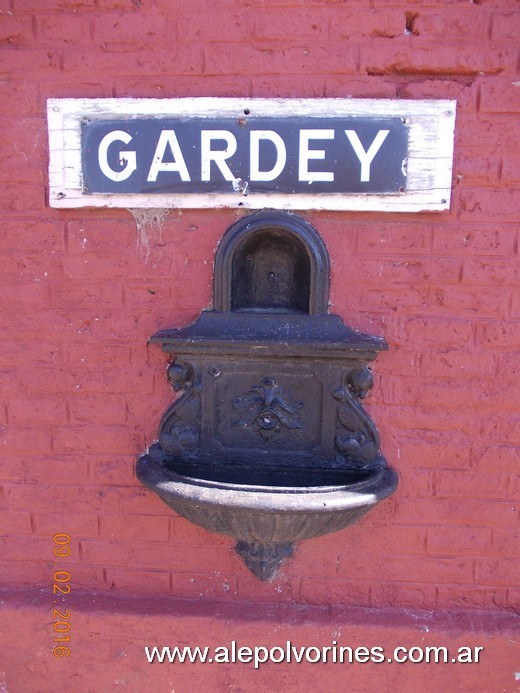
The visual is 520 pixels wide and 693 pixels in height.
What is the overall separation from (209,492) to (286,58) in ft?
4.91

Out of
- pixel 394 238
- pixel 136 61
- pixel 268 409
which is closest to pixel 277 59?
pixel 136 61

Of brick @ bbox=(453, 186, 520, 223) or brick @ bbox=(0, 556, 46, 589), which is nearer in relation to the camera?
brick @ bbox=(453, 186, 520, 223)

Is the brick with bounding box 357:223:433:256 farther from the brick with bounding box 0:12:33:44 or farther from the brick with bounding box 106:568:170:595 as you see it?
the brick with bounding box 106:568:170:595

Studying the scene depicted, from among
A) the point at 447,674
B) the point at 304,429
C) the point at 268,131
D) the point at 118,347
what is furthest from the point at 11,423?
the point at 447,674

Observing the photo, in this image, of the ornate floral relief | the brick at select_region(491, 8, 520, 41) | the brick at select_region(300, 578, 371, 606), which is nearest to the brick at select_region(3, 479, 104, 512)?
the ornate floral relief

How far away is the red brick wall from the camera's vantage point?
1.90m

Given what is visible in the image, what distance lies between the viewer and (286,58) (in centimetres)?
191

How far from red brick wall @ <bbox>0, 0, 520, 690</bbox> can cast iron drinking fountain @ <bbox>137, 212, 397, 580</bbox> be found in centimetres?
8

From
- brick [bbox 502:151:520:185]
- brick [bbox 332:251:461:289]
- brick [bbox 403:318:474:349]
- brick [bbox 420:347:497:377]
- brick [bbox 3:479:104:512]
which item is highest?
brick [bbox 502:151:520:185]

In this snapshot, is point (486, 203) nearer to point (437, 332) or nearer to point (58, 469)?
point (437, 332)

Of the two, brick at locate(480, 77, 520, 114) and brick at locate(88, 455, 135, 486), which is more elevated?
brick at locate(480, 77, 520, 114)

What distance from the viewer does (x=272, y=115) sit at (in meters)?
1.91

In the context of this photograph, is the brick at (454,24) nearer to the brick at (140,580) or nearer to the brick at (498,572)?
the brick at (498,572)

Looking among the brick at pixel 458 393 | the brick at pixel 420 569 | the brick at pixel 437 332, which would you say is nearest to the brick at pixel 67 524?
the brick at pixel 420 569
